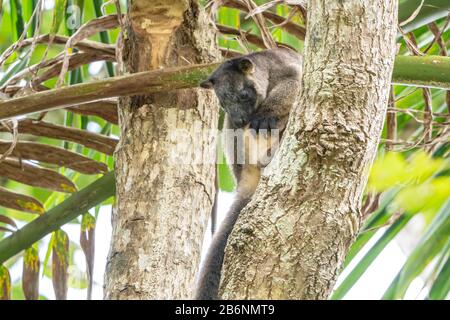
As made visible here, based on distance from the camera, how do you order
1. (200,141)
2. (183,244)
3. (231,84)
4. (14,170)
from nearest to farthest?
(183,244) < (200,141) < (14,170) < (231,84)

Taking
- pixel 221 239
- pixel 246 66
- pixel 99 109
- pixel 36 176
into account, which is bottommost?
pixel 221 239

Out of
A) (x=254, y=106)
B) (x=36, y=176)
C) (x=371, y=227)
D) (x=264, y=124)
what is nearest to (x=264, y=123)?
(x=264, y=124)

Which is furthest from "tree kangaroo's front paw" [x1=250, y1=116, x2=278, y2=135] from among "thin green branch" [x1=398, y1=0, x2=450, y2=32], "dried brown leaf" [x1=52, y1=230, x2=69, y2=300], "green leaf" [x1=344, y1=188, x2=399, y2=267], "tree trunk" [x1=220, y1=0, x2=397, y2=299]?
"tree trunk" [x1=220, y1=0, x2=397, y2=299]

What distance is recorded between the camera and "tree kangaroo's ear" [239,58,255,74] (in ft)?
13.6

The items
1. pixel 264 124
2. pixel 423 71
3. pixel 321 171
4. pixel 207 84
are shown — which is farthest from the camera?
pixel 264 124

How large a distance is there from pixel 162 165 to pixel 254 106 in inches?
65.2

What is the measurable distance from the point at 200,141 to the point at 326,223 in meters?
1.11

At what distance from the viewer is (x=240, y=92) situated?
14.3ft

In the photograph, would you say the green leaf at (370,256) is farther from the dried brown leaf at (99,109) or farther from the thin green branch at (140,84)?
the dried brown leaf at (99,109)

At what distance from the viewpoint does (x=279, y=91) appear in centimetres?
424

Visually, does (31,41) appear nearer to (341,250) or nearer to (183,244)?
(183,244)

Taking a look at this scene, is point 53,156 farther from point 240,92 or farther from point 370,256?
point 370,256
